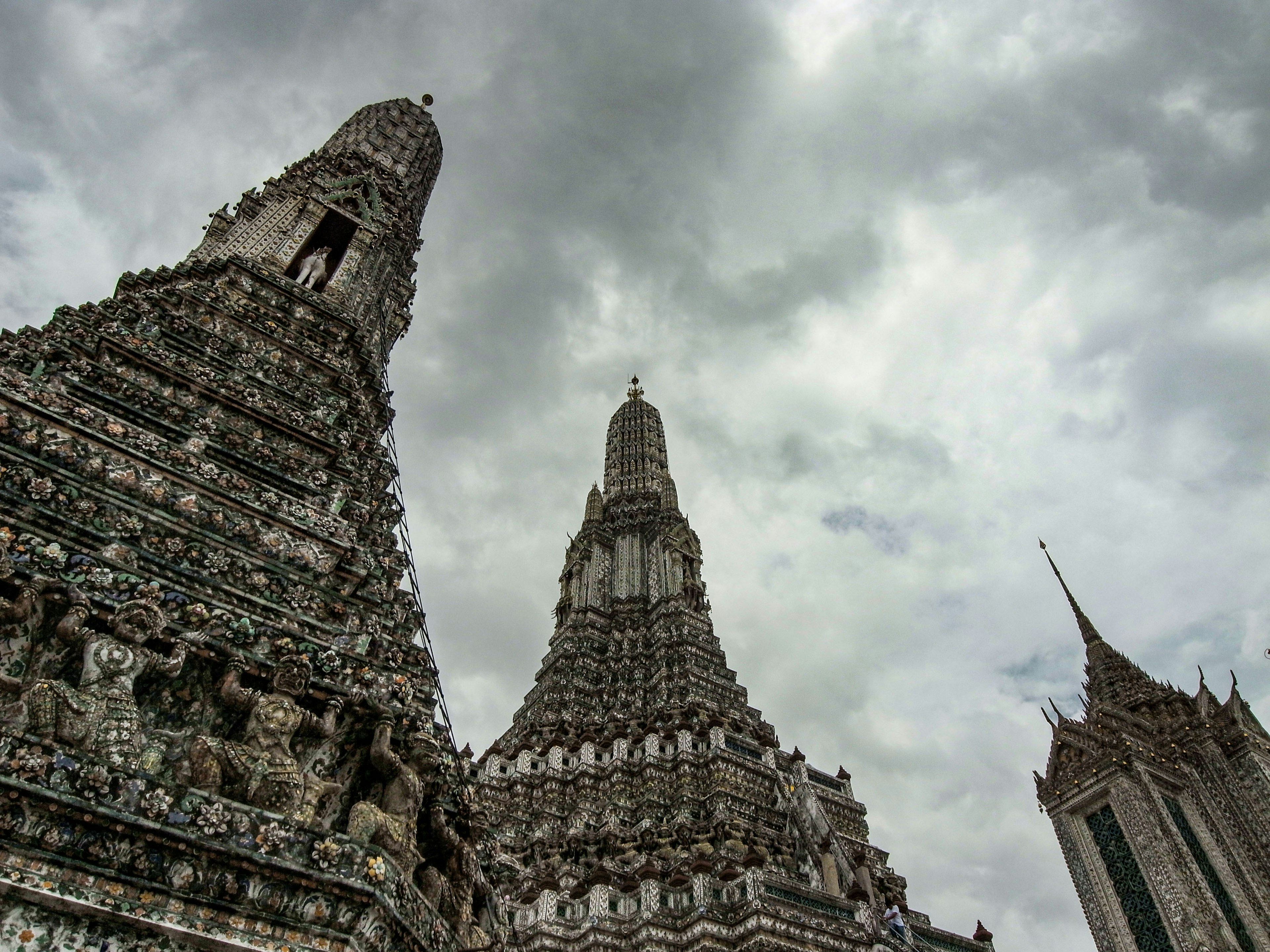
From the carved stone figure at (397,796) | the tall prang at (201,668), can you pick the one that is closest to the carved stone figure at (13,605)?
the tall prang at (201,668)

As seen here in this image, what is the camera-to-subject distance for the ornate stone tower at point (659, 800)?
48.8ft

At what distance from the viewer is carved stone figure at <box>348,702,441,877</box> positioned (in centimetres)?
438

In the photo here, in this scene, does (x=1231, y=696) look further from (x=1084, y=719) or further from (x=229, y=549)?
(x=229, y=549)

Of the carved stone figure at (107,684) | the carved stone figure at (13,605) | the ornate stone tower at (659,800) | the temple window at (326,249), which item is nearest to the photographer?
the carved stone figure at (107,684)

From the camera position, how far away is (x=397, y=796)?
4.84 m

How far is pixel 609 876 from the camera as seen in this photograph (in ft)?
52.5

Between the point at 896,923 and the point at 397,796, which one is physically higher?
the point at 896,923

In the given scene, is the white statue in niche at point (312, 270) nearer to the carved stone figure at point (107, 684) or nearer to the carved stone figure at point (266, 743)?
the carved stone figure at point (107, 684)

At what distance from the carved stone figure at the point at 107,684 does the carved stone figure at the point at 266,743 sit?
0.31m

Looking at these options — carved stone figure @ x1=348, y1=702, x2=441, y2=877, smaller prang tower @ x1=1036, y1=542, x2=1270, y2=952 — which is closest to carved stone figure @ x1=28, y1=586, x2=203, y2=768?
carved stone figure @ x1=348, y1=702, x2=441, y2=877

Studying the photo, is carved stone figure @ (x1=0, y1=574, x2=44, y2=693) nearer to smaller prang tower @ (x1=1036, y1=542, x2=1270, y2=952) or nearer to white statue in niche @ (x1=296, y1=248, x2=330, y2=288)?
white statue in niche @ (x1=296, y1=248, x2=330, y2=288)

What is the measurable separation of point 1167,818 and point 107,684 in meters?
27.8

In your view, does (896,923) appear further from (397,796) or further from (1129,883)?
(397,796)

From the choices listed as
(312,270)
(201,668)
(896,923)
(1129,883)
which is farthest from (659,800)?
(201,668)
